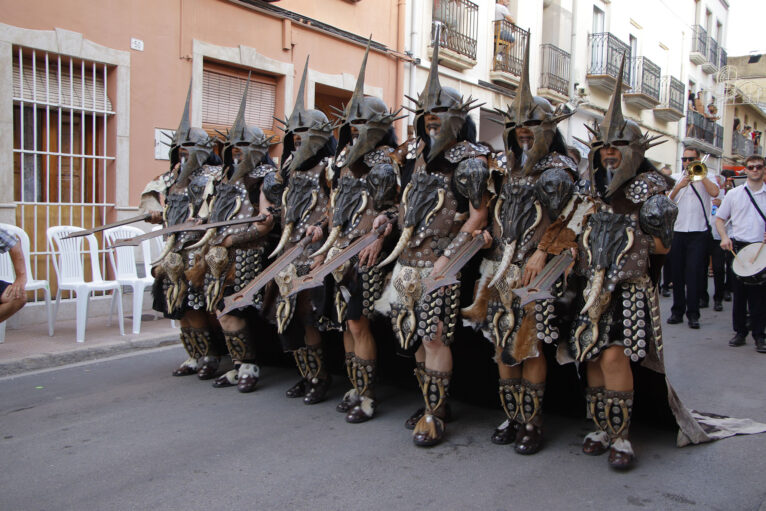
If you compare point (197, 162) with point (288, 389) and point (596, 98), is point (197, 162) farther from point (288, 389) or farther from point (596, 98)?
point (596, 98)

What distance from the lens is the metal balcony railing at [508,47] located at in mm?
14859

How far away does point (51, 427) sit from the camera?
4.29 metres

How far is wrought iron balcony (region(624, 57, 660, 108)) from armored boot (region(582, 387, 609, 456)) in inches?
692

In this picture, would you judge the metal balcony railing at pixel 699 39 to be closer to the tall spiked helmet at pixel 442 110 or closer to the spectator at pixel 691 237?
the spectator at pixel 691 237

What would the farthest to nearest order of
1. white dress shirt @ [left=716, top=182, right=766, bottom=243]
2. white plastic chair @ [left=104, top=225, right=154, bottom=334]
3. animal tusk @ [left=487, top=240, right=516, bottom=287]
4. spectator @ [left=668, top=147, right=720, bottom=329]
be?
spectator @ [left=668, top=147, right=720, bottom=329] → white plastic chair @ [left=104, top=225, right=154, bottom=334] → white dress shirt @ [left=716, top=182, right=766, bottom=243] → animal tusk @ [left=487, top=240, right=516, bottom=287]

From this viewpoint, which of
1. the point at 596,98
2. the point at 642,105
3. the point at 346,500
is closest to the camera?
the point at 346,500

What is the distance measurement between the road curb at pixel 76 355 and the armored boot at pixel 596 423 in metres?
4.80

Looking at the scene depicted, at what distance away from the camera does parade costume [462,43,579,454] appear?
142 inches

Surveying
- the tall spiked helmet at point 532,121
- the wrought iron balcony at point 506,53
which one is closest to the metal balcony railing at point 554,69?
the wrought iron balcony at point 506,53

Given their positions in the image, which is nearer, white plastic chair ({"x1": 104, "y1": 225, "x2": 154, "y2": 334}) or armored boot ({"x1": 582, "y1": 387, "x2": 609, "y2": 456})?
armored boot ({"x1": 582, "y1": 387, "x2": 609, "y2": 456})

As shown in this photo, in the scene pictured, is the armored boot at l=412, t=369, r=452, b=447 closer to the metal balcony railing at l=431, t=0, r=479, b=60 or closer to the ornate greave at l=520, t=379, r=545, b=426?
the ornate greave at l=520, t=379, r=545, b=426

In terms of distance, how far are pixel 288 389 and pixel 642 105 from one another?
1869cm

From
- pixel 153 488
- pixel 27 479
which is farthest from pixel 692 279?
pixel 27 479

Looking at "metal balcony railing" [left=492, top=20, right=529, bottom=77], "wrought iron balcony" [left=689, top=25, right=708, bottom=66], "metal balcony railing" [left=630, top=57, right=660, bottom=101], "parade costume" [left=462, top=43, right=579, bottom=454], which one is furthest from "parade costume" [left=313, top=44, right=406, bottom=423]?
"wrought iron balcony" [left=689, top=25, right=708, bottom=66]
